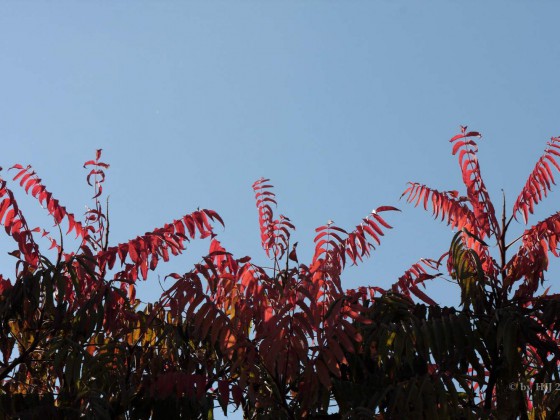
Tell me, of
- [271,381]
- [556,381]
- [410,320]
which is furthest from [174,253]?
[556,381]

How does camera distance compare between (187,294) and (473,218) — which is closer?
(187,294)

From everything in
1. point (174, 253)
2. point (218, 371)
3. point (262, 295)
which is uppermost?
point (174, 253)

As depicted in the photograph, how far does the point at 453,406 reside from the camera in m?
4.98

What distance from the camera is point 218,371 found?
5289 mm

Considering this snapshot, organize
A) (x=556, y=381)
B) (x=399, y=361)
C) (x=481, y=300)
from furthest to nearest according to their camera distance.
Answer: (x=481, y=300), (x=556, y=381), (x=399, y=361)

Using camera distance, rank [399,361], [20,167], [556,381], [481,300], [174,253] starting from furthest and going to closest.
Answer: [20,167] < [174,253] < [481,300] < [556,381] < [399,361]

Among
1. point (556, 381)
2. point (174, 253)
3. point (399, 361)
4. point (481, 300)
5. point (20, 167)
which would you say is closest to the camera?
point (399, 361)

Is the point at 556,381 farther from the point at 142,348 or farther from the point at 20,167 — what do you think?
the point at 20,167

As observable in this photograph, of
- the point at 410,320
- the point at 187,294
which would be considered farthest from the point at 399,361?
the point at 187,294

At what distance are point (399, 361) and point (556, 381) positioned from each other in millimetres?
900

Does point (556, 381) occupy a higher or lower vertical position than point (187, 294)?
lower

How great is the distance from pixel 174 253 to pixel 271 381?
1170 millimetres

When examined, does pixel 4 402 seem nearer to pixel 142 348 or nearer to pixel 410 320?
pixel 142 348

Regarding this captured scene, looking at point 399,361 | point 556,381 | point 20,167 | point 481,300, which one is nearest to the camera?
point 399,361
